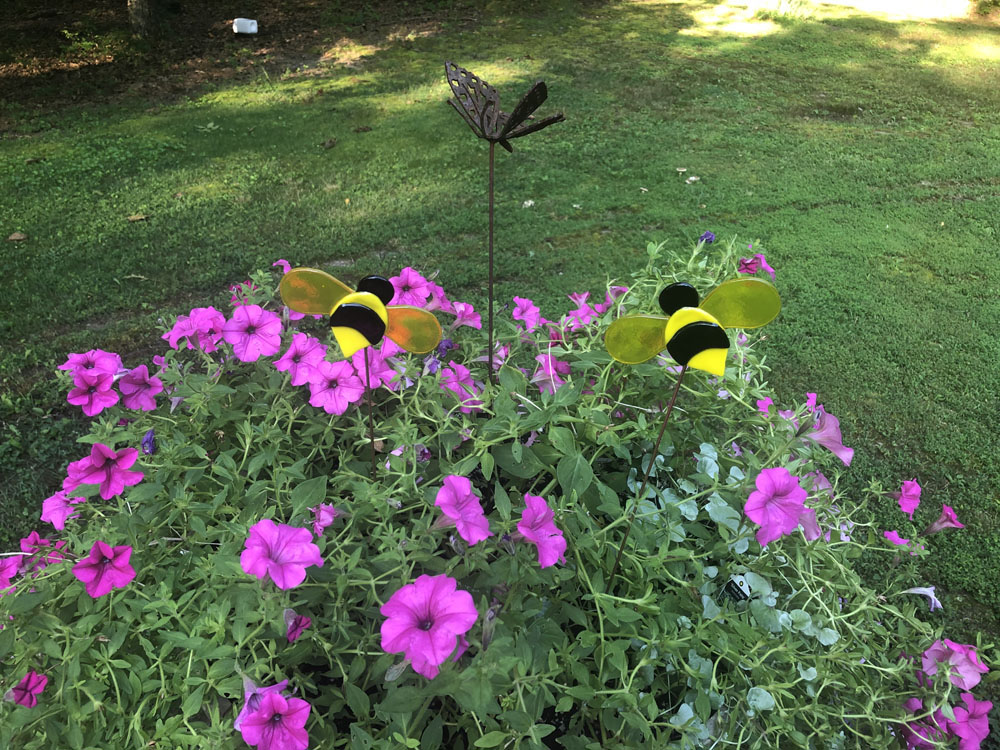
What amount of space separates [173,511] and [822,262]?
331 centimetres

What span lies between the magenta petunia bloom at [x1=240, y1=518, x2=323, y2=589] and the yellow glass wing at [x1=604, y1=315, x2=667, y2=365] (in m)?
0.47

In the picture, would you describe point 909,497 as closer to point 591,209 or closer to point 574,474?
point 574,474

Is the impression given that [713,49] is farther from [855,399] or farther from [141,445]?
[141,445]

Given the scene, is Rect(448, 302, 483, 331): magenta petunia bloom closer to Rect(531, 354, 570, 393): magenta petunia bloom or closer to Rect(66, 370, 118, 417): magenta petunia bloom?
Rect(531, 354, 570, 393): magenta petunia bloom

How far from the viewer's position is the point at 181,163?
14.1 ft

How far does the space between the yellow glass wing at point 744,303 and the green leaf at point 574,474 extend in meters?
0.27

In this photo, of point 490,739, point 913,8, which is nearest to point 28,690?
point 490,739

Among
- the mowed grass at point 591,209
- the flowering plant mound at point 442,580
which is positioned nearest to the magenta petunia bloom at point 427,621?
the flowering plant mound at point 442,580

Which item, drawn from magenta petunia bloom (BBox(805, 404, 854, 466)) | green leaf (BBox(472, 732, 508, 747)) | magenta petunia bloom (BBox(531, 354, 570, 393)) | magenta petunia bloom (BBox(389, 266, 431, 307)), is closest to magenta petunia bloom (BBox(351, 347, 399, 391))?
magenta petunia bloom (BBox(389, 266, 431, 307))

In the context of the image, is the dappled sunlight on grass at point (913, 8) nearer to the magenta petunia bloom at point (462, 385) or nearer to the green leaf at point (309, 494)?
the magenta petunia bloom at point (462, 385)

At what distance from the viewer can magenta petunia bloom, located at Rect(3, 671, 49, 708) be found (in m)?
0.88

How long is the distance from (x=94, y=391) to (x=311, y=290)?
49 cm

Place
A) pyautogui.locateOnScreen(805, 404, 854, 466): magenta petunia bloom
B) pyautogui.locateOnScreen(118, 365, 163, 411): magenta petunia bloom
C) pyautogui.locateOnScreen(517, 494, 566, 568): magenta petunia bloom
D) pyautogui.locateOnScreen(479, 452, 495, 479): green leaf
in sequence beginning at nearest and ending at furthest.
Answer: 1. pyautogui.locateOnScreen(517, 494, 566, 568): magenta petunia bloom
2. pyautogui.locateOnScreen(479, 452, 495, 479): green leaf
3. pyautogui.locateOnScreen(805, 404, 854, 466): magenta petunia bloom
4. pyautogui.locateOnScreen(118, 365, 163, 411): magenta petunia bloom

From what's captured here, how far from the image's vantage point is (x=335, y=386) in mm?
1137
